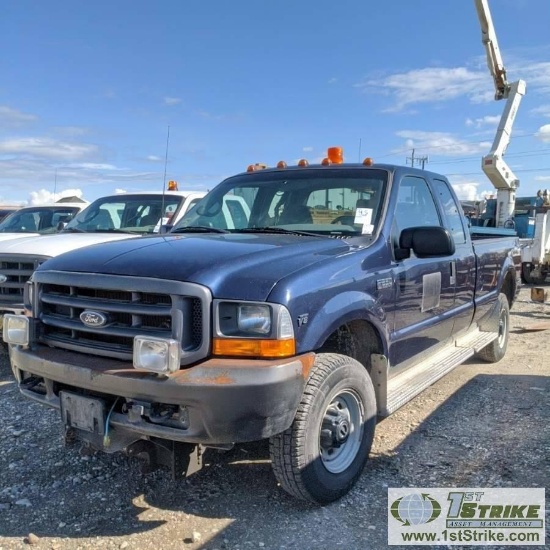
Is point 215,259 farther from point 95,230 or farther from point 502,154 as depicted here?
point 502,154

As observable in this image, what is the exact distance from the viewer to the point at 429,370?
14.2ft

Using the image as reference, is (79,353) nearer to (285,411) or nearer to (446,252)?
(285,411)

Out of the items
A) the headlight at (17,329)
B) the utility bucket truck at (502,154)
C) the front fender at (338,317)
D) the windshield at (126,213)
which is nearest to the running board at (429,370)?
the front fender at (338,317)

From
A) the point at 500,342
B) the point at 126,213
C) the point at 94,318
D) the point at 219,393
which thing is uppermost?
the point at 126,213

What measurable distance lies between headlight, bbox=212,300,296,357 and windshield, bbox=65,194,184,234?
14.6ft

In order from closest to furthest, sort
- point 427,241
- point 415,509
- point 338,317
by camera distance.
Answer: point 338,317 < point 415,509 < point 427,241

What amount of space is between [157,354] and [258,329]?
490 millimetres

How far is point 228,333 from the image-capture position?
271 cm

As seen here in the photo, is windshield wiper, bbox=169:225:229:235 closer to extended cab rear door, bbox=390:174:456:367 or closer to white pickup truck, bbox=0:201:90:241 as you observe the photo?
extended cab rear door, bbox=390:174:456:367

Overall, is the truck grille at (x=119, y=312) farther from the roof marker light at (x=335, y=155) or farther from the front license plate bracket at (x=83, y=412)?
the roof marker light at (x=335, y=155)

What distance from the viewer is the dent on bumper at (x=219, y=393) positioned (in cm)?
258

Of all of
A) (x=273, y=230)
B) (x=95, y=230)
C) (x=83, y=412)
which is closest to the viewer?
(x=83, y=412)

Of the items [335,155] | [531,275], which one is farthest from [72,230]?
[531,275]

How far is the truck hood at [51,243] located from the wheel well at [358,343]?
2976 mm
